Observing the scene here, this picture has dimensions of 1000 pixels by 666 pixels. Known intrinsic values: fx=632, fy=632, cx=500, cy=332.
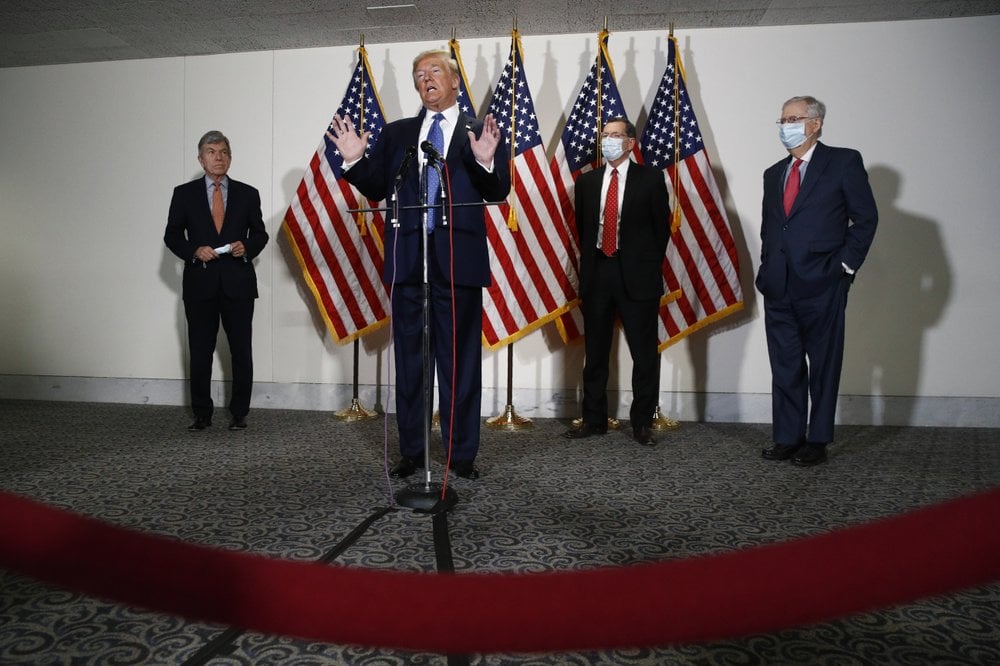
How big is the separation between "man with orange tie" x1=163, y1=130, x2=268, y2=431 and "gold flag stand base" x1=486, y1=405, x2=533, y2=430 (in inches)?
60.0

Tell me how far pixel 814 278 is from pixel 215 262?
321cm

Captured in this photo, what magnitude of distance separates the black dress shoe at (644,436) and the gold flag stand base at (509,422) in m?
0.72

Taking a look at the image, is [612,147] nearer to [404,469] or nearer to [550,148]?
[550,148]

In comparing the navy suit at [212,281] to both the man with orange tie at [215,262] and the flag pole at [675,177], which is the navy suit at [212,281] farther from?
the flag pole at [675,177]

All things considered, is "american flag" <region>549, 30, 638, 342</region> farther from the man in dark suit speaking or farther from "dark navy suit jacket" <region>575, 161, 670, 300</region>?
the man in dark suit speaking

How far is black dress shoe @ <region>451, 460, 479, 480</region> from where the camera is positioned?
8.57 feet

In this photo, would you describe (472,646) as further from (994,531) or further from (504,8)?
(504,8)

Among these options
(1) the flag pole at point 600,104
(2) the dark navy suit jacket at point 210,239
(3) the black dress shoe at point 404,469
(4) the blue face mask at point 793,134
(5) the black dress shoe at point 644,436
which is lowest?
(5) the black dress shoe at point 644,436

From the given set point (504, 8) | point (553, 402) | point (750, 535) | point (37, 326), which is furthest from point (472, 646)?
point (37, 326)

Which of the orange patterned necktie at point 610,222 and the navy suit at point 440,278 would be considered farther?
the orange patterned necktie at point 610,222

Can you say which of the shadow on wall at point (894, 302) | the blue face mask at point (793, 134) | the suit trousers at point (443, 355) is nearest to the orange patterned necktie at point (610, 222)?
the blue face mask at point (793, 134)

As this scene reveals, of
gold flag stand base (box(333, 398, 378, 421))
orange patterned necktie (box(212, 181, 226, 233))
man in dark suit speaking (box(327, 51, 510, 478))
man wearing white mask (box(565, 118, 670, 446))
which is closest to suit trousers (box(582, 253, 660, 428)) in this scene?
man wearing white mask (box(565, 118, 670, 446))

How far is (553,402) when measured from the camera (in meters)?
4.38

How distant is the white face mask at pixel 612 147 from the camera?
3.58 metres
